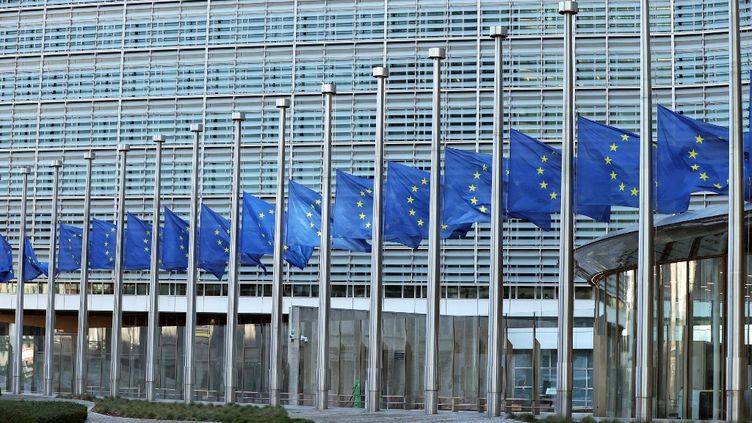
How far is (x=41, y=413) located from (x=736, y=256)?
58.9 ft

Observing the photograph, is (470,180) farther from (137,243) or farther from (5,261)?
(5,261)

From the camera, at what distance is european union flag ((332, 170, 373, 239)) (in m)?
44.0

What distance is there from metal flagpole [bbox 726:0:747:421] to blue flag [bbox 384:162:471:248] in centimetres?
1262

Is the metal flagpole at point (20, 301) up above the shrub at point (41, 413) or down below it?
above

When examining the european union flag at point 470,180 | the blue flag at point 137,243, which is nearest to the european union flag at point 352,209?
the european union flag at point 470,180

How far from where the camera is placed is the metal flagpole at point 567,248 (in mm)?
34719

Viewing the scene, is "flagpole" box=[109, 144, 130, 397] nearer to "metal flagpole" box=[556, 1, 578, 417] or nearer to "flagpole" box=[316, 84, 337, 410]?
"flagpole" box=[316, 84, 337, 410]

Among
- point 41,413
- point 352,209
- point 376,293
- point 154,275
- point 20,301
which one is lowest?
point 41,413

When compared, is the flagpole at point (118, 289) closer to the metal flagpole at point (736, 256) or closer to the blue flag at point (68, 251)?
the blue flag at point (68, 251)

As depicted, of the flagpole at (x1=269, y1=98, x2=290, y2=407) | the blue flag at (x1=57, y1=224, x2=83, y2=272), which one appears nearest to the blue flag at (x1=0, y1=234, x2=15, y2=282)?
the blue flag at (x1=57, y1=224, x2=83, y2=272)

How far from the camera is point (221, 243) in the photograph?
52.5m

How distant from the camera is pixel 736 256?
30016mm

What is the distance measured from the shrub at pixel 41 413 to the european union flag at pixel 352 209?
9400 mm

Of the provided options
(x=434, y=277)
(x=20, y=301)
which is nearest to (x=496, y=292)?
(x=434, y=277)
